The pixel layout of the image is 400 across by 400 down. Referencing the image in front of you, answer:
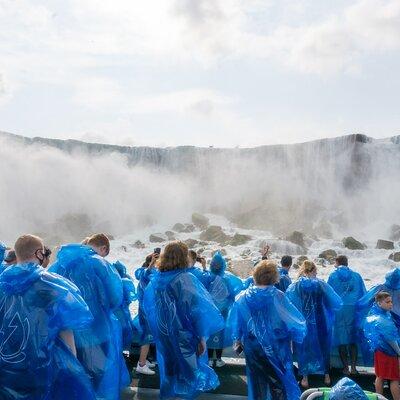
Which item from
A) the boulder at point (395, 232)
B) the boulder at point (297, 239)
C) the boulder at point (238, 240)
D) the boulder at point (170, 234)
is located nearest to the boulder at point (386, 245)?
the boulder at point (395, 232)

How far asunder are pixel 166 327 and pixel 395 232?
24204 mm

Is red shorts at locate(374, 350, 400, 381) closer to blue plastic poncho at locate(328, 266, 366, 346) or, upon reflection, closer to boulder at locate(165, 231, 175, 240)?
blue plastic poncho at locate(328, 266, 366, 346)

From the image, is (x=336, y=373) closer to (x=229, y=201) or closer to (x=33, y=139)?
(x=229, y=201)

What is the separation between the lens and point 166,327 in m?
3.72

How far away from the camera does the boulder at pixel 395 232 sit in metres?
25.4

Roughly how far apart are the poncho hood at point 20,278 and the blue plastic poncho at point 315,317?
2.63m

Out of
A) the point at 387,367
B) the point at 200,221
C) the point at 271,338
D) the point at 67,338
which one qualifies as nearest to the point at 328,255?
the point at 200,221

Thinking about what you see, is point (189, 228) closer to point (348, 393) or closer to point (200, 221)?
point (200, 221)

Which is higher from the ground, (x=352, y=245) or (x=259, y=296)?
(x=259, y=296)

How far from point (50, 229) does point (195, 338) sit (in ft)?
96.1

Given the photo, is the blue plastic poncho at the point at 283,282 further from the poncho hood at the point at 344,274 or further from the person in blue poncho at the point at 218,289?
the person in blue poncho at the point at 218,289

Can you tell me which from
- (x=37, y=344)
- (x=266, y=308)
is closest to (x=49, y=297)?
(x=37, y=344)

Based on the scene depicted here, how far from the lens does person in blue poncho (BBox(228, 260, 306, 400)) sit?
12.0 ft

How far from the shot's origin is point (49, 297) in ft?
9.20
